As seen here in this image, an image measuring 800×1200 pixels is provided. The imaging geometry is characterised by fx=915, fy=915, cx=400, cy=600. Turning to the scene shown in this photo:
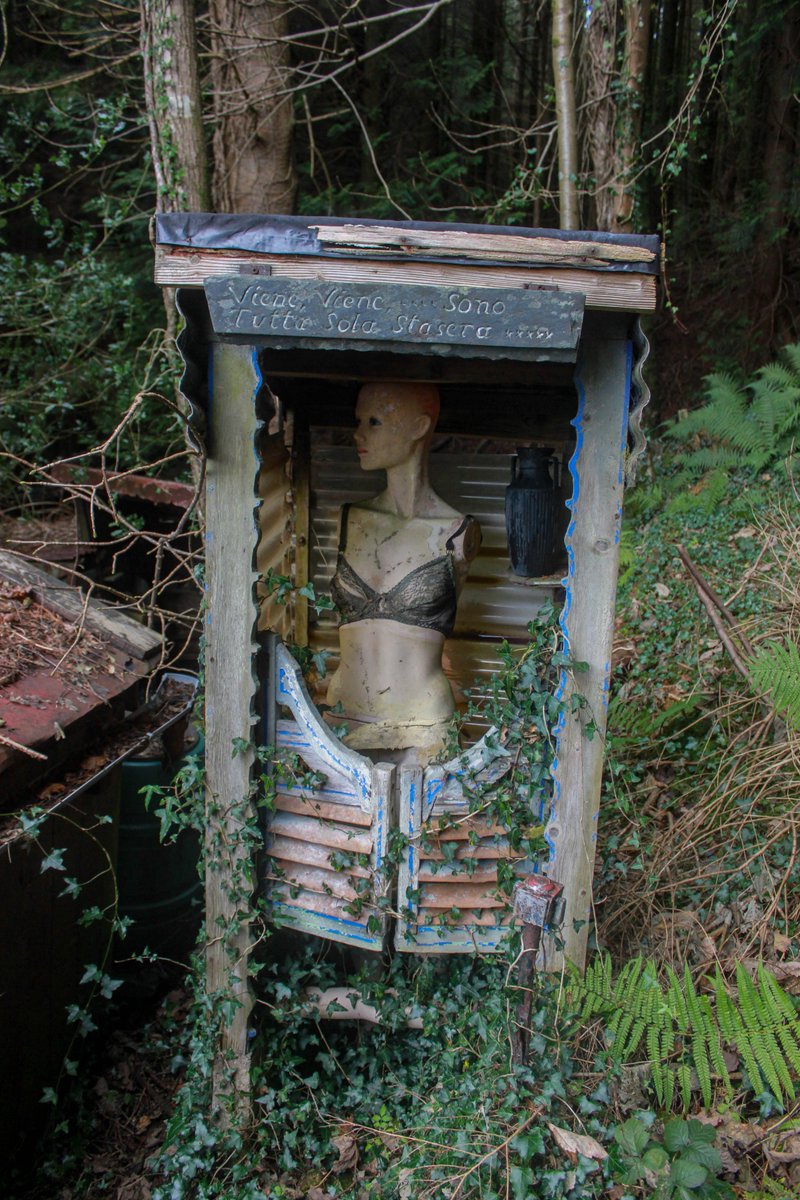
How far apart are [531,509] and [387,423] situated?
2.27 ft

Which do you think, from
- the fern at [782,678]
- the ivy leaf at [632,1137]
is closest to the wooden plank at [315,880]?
the ivy leaf at [632,1137]

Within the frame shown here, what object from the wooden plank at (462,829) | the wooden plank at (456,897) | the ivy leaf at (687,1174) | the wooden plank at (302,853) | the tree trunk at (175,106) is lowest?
the ivy leaf at (687,1174)

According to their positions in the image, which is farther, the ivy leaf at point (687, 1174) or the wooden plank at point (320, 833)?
the wooden plank at point (320, 833)

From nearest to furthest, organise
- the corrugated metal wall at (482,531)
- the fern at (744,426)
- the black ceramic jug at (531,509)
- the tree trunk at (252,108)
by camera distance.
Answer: the black ceramic jug at (531,509), the corrugated metal wall at (482,531), the tree trunk at (252,108), the fern at (744,426)

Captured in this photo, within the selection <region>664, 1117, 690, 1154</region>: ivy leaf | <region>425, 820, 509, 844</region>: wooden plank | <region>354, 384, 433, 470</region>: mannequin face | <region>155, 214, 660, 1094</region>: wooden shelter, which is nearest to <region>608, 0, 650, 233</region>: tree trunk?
<region>155, 214, 660, 1094</region>: wooden shelter

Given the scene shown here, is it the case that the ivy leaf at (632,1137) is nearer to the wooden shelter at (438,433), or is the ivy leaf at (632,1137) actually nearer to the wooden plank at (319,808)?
the wooden shelter at (438,433)

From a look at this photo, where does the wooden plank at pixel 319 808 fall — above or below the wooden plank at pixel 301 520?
below

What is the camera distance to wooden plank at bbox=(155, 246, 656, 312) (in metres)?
2.47

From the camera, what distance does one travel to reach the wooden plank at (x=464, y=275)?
247 centimetres

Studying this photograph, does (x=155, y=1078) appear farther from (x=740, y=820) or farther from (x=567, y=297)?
(x=567, y=297)

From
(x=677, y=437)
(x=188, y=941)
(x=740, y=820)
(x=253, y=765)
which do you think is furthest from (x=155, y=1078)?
(x=677, y=437)

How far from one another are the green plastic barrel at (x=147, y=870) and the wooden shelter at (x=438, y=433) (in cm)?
95

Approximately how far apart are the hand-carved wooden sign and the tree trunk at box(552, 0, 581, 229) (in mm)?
3791

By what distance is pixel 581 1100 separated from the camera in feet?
8.38
